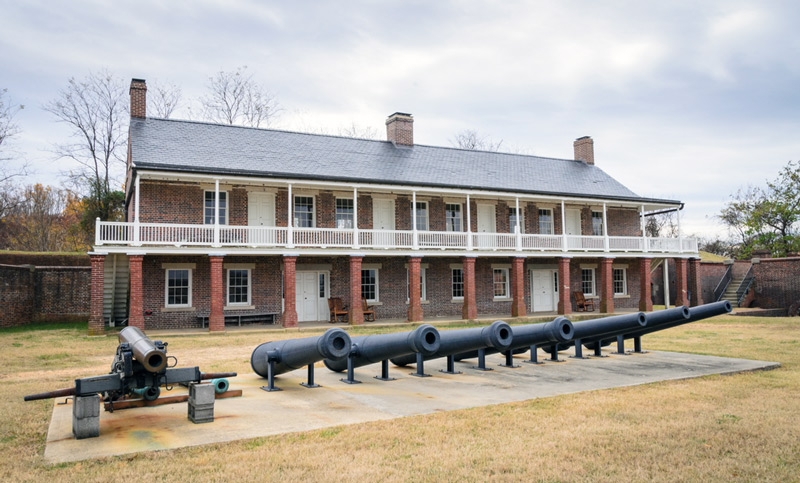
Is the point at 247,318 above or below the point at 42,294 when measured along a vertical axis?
below

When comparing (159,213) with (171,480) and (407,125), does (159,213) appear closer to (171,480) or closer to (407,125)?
(407,125)

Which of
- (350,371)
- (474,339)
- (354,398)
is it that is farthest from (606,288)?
(354,398)

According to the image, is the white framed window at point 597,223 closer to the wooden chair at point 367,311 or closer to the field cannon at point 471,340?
the wooden chair at point 367,311

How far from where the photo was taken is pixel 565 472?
4.96 meters

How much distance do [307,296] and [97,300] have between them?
7812 millimetres

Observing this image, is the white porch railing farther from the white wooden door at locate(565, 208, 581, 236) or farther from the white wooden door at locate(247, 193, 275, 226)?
the white wooden door at locate(565, 208, 581, 236)

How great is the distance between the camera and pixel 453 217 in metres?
26.9

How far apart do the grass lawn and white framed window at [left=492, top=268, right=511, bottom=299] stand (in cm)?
1837

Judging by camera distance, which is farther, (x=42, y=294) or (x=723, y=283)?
(x=723, y=283)

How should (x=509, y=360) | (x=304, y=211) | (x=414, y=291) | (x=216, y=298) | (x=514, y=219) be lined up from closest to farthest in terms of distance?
1. (x=509, y=360)
2. (x=216, y=298)
3. (x=414, y=291)
4. (x=304, y=211)
5. (x=514, y=219)

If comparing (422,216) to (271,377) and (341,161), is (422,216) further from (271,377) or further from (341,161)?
(271,377)

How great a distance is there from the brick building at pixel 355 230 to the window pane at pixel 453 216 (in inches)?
2.9

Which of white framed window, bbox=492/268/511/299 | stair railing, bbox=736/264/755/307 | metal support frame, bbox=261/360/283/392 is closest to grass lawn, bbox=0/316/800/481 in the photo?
metal support frame, bbox=261/360/283/392

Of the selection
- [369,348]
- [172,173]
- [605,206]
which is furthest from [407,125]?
[369,348]
